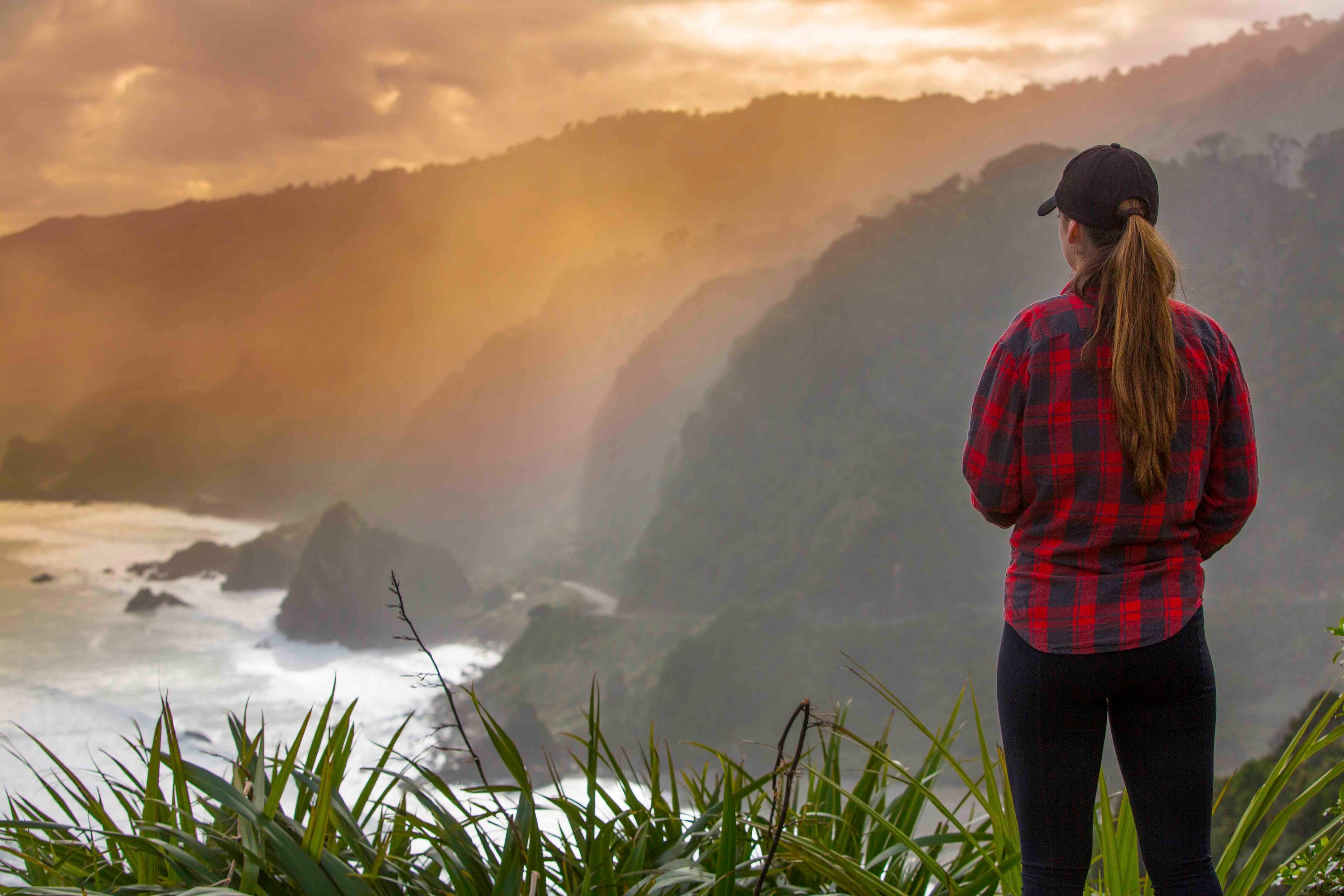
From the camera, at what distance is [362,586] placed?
64.9 feet

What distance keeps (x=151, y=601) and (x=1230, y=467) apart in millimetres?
17386

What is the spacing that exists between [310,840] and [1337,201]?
87.6 feet

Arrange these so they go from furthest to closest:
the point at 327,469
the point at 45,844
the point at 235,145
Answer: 1. the point at 327,469
2. the point at 235,145
3. the point at 45,844

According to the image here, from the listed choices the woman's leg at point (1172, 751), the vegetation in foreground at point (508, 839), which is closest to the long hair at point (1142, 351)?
the woman's leg at point (1172, 751)

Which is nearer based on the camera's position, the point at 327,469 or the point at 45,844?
the point at 45,844

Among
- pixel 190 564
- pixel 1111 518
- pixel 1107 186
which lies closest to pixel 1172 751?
pixel 1111 518

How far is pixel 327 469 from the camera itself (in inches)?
798

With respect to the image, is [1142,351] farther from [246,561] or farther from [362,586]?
[362,586]

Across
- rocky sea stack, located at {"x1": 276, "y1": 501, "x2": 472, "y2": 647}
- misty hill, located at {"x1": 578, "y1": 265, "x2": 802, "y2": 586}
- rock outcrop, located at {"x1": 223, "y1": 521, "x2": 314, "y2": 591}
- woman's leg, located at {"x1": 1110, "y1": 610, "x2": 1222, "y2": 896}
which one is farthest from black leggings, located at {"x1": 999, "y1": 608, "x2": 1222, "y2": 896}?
misty hill, located at {"x1": 578, "y1": 265, "x2": 802, "y2": 586}

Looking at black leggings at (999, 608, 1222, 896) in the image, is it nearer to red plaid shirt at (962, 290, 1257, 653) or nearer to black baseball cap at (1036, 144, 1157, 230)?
red plaid shirt at (962, 290, 1257, 653)

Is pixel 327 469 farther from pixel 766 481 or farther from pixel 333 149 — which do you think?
pixel 766 481

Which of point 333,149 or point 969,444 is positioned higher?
point 333,149

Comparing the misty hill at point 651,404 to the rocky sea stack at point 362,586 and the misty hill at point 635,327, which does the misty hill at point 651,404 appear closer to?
the misty hill at point 635,327

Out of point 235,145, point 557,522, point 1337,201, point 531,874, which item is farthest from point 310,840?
point 1337,201
